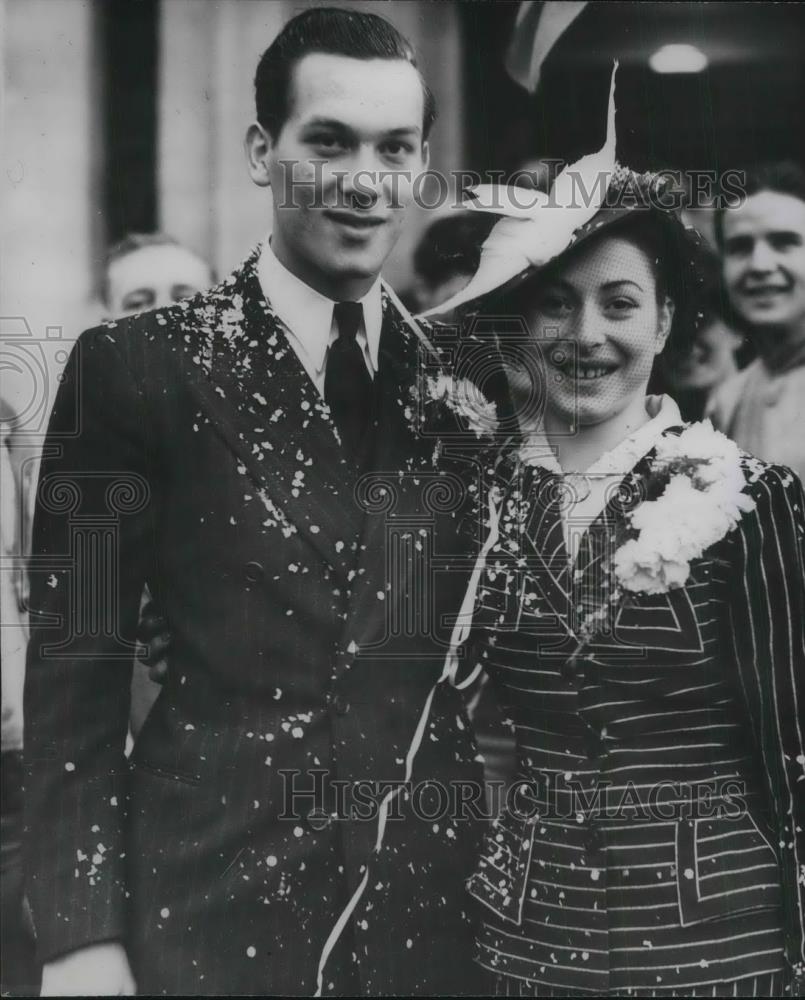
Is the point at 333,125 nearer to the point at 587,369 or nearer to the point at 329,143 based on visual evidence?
the point at 329,143

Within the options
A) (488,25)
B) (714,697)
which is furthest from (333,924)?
(488,25)

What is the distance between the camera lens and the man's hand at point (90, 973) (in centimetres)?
245

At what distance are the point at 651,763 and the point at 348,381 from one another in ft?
3.79

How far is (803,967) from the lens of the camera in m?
2.46

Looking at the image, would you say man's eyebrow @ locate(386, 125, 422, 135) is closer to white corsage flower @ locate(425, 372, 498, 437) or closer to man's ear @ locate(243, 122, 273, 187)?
man's ear @ locate(243, 122, 273, 187)

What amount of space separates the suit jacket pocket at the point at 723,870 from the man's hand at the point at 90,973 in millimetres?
1313

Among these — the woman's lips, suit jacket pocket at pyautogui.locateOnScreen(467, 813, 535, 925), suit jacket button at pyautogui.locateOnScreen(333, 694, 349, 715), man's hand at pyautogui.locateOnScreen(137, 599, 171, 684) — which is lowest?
suit jacket pocket at pyautogui.locateOnScreen(467, 813, 535, 925)

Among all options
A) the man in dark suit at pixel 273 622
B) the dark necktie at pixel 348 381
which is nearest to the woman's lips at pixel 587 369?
the man in dark suit at pixel 273 622

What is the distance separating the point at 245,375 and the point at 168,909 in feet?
4.20

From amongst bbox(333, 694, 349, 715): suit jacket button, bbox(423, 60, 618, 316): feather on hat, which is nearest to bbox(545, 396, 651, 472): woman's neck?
bbox(423, 60, 618, 316): feather on hat

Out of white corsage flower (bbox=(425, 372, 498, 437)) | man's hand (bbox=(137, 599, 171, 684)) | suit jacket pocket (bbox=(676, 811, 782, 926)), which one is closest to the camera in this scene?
suit jacket pocket (bbox=(676, 811, 782, 926))

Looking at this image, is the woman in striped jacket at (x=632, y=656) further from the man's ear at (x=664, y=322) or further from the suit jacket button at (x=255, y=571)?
the suit jacket button at (x=255, y=571)

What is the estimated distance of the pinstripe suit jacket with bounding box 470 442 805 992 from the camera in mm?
2424

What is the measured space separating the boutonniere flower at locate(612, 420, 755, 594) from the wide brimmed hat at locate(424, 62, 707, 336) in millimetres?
401
